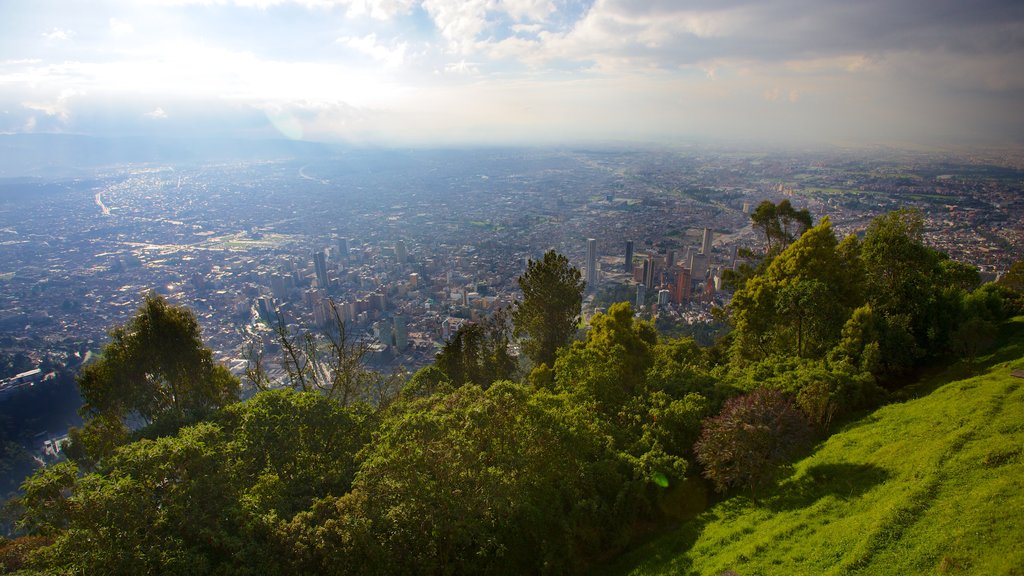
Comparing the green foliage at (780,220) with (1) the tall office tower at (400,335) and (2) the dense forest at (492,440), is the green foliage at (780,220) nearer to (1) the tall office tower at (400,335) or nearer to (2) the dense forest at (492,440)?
(2) the dense forest at (492,440)

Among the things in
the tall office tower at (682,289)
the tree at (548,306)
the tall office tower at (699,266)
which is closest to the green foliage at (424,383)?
the tree at (548,306)

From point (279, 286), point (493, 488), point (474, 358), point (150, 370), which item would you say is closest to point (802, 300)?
point (493, 488)

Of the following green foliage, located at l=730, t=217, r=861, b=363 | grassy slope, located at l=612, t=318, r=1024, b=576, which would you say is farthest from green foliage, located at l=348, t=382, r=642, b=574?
green foliage, located at l=730, t=217, r=861, b=363

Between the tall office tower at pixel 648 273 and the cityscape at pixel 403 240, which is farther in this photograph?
the tall office tower at pixel 648 273

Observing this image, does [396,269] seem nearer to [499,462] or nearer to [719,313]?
[719,313]

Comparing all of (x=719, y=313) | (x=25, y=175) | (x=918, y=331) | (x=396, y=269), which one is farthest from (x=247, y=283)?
(x=25, y=175)

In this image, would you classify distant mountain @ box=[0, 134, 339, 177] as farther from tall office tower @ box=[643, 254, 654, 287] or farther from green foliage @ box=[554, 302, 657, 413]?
green foliage @ box=[554, 302, 657, 413]
